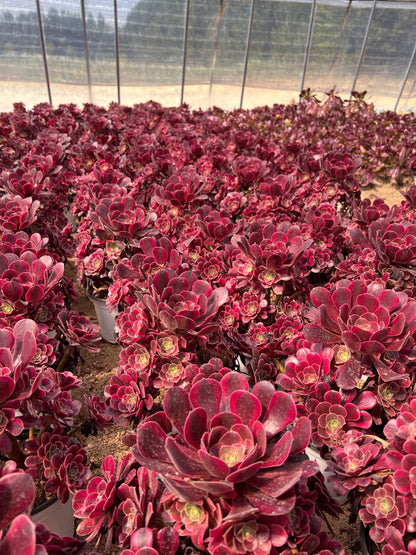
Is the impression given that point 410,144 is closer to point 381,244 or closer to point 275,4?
point 381,244

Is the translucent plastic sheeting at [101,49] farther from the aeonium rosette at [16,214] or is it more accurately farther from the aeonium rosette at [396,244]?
the aeonium rosette at [396,244]

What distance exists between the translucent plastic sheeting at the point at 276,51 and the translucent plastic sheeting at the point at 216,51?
363 mm

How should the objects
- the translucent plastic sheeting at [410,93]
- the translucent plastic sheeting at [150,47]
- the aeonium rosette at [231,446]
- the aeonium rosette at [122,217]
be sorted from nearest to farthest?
the aeonium rosette at [231,446]
the aeonium rosette at [122,217]
the translucent plastic sheeting at [150,47]
the translucent plastic sheeting at [410,93]

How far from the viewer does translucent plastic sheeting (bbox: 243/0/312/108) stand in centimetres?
1117

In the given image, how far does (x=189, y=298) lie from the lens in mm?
1268

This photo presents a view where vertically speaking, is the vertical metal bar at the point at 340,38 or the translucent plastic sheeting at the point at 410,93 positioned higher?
the vertical metal bar at the point at 340,38

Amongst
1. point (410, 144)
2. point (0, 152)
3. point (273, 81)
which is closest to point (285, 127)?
point (410, 144)

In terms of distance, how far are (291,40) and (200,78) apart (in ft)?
9.83

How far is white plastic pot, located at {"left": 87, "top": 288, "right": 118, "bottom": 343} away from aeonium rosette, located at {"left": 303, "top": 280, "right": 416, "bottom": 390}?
65.6 inches

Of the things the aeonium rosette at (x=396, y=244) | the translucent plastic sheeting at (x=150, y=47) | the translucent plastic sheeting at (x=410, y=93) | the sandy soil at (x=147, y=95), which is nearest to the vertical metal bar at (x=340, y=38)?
the sandy soil at (x=147, y=95)

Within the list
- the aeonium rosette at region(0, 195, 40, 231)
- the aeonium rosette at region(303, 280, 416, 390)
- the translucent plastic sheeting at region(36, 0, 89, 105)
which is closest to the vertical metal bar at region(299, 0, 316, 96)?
the translucent plastic sheeting at region(36, 0, 89, 105)

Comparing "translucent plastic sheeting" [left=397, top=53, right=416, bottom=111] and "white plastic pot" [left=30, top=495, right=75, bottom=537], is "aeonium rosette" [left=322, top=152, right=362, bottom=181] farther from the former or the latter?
"translucent plastic sheeting" [left=397, top=53, right=416, bottom=111]

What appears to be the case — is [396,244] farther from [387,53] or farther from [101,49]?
[387,53]

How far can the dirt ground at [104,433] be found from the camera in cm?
167
